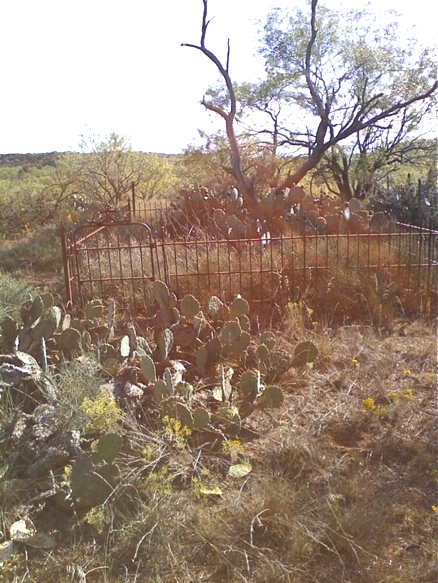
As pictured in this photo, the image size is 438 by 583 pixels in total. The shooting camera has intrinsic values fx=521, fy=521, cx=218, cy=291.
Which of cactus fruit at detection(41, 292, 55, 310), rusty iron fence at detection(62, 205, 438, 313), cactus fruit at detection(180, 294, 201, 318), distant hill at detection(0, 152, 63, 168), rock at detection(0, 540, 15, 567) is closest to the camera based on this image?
rock at detection(0, 540, 15, 567)

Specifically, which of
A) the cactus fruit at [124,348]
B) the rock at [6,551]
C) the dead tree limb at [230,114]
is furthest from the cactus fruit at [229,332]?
the dead tree limb at [230,114]

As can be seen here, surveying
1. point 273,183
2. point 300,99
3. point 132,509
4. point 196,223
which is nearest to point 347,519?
point 132,509

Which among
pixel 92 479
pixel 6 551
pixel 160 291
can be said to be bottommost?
pixel 6 551

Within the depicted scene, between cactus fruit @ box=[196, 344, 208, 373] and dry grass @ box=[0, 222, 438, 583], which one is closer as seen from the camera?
dry grass @ box=[0, 222, 438, 583]

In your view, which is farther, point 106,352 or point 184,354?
point 184,354

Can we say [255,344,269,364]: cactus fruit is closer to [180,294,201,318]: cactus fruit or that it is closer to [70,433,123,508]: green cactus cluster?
[180,294,201,318]: cactus fruit

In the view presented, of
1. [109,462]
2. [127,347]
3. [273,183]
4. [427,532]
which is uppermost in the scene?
[273,183]

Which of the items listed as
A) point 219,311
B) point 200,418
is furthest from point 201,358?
point 200,418

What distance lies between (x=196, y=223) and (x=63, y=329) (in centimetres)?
548

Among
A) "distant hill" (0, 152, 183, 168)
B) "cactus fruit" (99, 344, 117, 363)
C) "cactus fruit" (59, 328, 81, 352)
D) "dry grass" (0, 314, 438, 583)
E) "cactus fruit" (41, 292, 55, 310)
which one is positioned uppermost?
"distant hill" (0, 152, 183, 168)

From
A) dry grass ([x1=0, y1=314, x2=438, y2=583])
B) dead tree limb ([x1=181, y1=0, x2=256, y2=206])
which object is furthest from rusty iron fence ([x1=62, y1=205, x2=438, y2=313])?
dead tree limb ([x1=181, y1=0, x2=256, y2=206])

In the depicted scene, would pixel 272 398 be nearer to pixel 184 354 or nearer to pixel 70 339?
pixel 184 354

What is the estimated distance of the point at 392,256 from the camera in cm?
638

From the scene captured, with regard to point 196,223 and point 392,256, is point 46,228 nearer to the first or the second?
point 196,223
